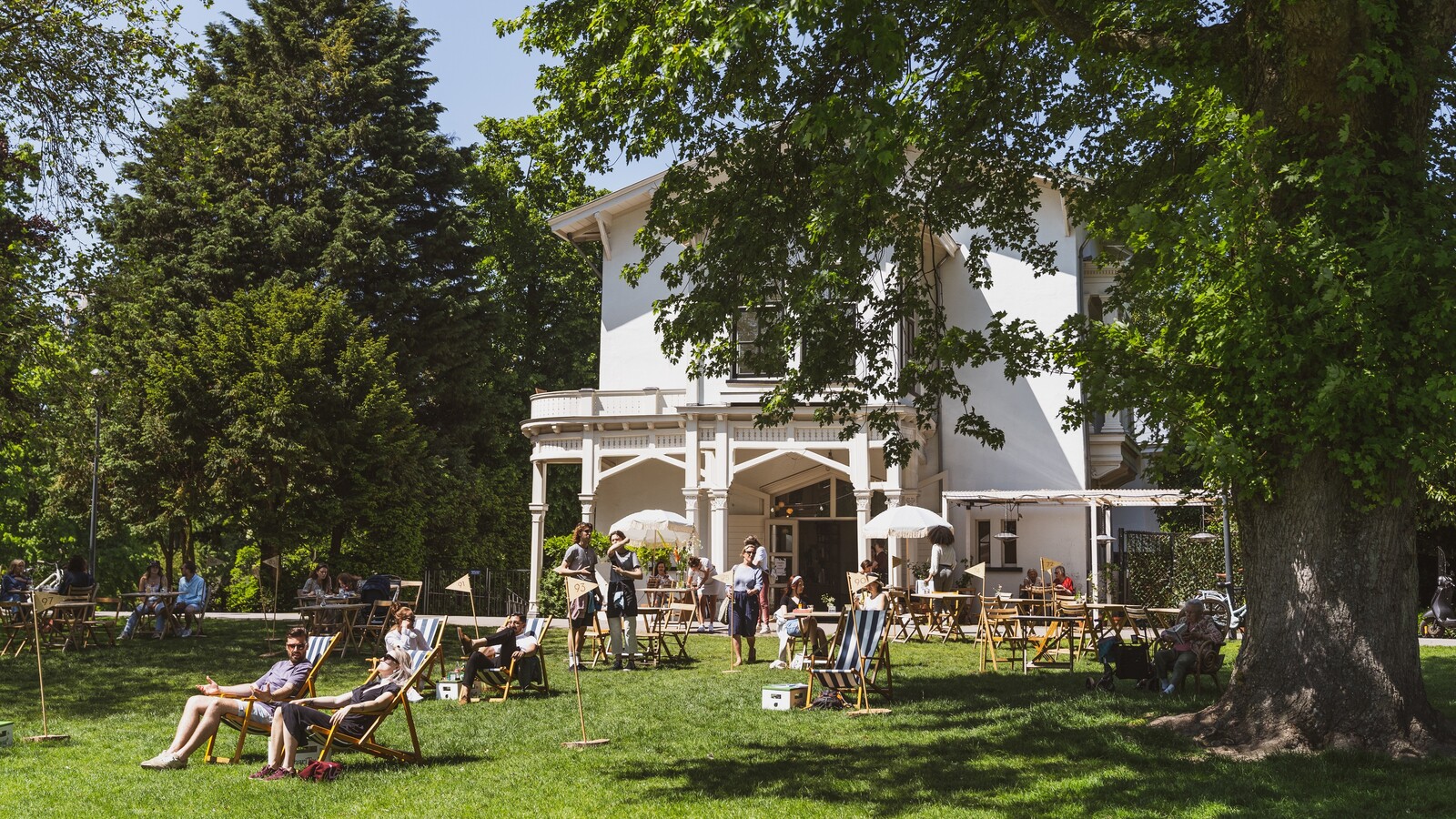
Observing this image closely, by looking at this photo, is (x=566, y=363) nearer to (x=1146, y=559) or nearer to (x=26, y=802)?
(x=1146, y=559)

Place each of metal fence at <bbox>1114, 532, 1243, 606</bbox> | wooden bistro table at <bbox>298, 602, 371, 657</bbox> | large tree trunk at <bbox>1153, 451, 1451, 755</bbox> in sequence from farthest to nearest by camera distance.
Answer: metal fence at <bbox>1114, 532, 1243, 606</bbox> < wooden bistro table at <bbox>298, 602, 371, 657</bbox> < large tree trunk at <bbox>1153, 451, 1451, 755</bbox>

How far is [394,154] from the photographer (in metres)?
33.3

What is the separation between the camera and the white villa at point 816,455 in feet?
81.4

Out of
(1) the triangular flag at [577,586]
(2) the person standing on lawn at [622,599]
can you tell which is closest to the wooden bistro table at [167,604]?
(2) the person standing on lawn at [622,599]

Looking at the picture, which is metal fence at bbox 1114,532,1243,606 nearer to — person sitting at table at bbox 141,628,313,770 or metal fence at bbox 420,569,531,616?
metal fence at bbox 420,569,531,616

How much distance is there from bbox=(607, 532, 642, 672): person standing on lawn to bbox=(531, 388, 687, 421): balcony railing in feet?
30.4

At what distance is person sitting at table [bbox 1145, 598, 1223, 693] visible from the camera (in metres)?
12.5

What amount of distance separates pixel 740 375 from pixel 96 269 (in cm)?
1214

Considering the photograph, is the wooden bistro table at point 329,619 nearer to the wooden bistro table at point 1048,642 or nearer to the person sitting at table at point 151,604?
the person sitting at table at point 151,604

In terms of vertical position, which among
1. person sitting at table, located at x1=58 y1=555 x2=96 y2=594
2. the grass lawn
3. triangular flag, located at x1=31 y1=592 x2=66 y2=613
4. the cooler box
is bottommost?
the grass lawn

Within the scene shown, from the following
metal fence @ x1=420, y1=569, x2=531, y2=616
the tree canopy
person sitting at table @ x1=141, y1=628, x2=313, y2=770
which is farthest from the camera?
metal fence @ x1=420, y1=569, x2=531, y2=616

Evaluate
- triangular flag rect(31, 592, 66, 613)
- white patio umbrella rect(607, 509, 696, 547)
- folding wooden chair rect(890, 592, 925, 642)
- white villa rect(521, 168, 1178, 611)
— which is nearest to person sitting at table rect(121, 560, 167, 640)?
triangular flag rect(31, 592, 66, 613)

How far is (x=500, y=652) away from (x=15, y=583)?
11.3 metres

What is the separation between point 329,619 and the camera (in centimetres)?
1984
